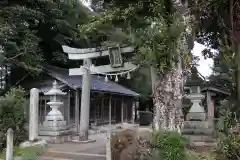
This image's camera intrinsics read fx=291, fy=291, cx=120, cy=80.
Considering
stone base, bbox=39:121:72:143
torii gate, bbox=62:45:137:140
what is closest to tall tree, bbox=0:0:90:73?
torii gate, bbox=62:45:137:140

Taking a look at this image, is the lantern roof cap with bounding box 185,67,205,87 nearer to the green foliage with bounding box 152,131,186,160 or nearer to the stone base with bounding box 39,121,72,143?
the stone base with bounding box 39,121,72,143

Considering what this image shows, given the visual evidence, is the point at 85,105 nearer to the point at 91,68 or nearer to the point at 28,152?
the point at 91,68

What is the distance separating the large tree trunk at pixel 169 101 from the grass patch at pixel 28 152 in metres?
3.74

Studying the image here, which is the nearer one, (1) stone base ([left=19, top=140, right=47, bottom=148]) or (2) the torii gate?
(1) stone base ([left=19, top=140, right=47, bottom=148])

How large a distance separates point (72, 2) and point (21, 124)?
11.7m

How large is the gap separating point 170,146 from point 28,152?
176 inches

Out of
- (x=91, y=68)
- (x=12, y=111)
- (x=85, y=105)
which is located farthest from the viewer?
(x=91, y=68)

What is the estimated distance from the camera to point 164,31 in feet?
22.3

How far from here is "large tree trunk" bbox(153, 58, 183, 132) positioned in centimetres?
694

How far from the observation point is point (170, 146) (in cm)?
603

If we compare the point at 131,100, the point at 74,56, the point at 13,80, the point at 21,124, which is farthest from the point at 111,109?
the point at 21,124

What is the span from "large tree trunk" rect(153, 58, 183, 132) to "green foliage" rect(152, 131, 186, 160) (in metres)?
0.74

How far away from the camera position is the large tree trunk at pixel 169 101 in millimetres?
6938

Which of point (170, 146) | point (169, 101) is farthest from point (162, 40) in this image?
point (170, 146)
